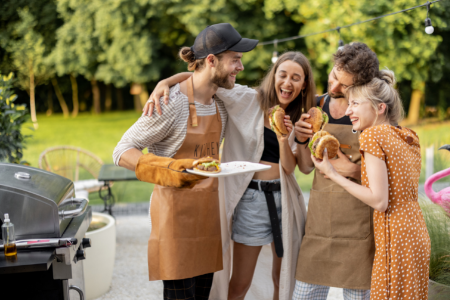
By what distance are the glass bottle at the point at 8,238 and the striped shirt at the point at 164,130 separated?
535 millimetres

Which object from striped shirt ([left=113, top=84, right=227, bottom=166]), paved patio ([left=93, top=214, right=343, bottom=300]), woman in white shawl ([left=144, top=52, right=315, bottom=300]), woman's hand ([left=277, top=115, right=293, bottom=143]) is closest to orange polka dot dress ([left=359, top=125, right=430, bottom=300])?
woman's hand ([left=277, top=115, right=293, bottom=143])

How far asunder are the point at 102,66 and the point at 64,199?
13306mm

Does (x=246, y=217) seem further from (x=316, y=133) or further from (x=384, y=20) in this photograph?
(x=384, y=20)

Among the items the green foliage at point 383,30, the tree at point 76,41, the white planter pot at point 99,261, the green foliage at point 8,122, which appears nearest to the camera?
the white planter pot at point 99,261

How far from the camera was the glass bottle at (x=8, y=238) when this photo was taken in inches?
71.1

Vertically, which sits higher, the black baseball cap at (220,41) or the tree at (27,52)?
the tree at (27,52)

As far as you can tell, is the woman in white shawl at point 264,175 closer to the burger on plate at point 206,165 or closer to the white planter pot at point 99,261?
the burger on plate at point 206,165

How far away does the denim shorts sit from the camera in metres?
2.56

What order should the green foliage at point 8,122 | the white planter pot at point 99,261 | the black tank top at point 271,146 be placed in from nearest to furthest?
the black tank top at point 271,146 < the white planter pot at point 99,261 < the green foliage at point 8,122

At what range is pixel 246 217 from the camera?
2.58 meters

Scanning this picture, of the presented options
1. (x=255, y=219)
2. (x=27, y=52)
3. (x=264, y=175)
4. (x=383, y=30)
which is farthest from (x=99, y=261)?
(x=27, y=52)

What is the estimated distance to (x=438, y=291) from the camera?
250 centimetres

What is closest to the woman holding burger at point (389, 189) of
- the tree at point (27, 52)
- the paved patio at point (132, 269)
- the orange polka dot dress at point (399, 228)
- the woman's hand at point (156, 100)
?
the orange polka dot dress at point (399, 228)

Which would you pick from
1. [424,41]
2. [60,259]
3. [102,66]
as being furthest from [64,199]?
[102,66]
